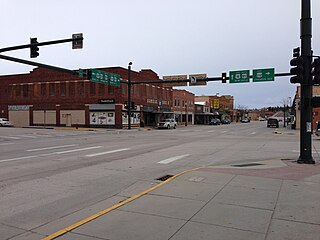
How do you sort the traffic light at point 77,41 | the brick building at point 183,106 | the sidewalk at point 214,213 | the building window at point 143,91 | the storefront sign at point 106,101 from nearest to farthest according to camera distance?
1. the sidewalk at point 214,213
2. the traffic light at point 77,41
3. the storefront sign at point 106,101
4. the building window at point 143,91
5. the brick building at point 183,106

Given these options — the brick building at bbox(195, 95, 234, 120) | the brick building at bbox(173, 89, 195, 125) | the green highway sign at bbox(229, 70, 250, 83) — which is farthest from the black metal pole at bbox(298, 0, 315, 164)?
the brick building at bbox(195, 95, 234, 120)

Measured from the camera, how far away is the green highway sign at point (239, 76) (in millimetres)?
33594

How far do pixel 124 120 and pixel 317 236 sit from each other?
148 ft

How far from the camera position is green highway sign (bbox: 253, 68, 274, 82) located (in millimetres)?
32312

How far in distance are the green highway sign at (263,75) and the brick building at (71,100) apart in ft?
68.2

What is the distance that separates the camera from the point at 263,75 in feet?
108

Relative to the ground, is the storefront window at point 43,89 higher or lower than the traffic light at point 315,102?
higher

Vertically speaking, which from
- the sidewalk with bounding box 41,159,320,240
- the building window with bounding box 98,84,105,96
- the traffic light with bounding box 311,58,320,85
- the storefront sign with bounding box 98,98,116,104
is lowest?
the sidewalk with bounding box 41,159,320,240

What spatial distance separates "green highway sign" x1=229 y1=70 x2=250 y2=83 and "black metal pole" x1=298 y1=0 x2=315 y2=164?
2213 centimetres

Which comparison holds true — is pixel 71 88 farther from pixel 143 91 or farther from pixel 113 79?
pixel 113 79

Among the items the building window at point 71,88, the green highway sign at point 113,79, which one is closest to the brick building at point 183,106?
the building window at point 71,88

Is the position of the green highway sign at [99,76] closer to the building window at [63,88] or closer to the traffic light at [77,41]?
the traffic light at [77,41]

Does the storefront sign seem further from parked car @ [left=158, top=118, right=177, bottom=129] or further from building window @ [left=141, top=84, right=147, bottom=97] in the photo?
parked car @ [left=158, top=118, right=177, bottom=129]

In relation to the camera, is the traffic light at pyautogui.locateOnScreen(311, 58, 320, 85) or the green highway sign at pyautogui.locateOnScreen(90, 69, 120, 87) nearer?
the traffic light at pyautogui.locateOnScreen(311, 58, 320, 85)
